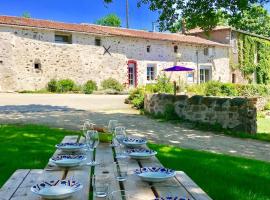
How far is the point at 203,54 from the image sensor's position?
115 feet

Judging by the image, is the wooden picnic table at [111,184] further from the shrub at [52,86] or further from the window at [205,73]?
the window at [205,73]

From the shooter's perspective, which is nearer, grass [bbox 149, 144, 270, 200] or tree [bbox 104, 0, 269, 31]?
grass [bbox 149, 144, 270, 200]

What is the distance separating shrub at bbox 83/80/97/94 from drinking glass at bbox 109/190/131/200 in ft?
77.5

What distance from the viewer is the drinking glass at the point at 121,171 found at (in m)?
2.75

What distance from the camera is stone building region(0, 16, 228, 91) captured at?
25000mm

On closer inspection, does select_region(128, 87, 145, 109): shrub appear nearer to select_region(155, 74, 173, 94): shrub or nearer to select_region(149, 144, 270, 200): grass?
select_region(155, 74, 173, 94): shrub

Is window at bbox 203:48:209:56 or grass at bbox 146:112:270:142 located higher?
window at bbox 203:48:209:56

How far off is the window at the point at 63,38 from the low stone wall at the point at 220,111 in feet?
50.0

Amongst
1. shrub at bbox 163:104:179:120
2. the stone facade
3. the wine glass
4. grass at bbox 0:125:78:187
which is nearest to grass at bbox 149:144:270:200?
the wine glass

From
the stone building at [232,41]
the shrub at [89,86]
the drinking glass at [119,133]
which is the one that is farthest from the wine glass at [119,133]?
the stone building at [232,41]

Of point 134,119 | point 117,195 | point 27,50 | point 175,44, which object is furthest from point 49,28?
point 117,195

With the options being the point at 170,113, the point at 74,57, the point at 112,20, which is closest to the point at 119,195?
the point at 170,113

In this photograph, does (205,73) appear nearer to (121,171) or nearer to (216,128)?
(216,128)

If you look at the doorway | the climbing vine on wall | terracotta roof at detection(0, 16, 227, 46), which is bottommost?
the doorway
